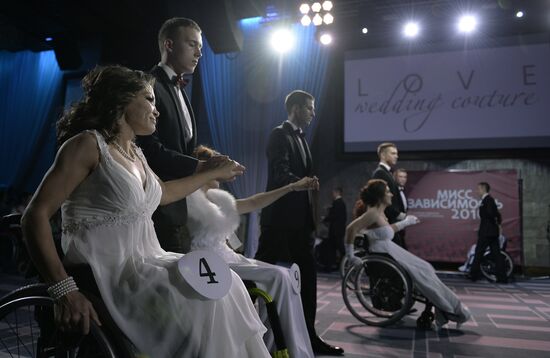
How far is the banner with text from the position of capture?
6.58m

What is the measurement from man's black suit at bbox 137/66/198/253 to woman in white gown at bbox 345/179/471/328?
1797 mm

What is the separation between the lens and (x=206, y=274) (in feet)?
3.67

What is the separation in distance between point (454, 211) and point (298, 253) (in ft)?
16.6

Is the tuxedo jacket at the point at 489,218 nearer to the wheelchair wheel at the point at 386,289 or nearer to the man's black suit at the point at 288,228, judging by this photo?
the wheelchair wheel at the point at 386,289

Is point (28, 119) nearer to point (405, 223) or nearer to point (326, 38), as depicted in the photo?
point (326, 38)

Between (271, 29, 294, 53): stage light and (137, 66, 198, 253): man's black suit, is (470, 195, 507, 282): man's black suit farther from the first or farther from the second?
(137, 66, 198, 253): man's black suit

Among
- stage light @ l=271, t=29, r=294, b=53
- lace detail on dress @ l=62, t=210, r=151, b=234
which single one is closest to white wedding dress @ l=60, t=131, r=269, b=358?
lace detail on dress @ l=62, t=210, r=151, b=234

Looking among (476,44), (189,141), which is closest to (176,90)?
(189,141)

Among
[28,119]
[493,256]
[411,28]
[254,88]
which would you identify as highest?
[411,28]

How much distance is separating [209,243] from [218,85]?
5.62 meters

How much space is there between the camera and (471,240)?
671 centimetres

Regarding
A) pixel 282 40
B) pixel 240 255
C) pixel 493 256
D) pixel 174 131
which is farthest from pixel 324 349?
pixel 282 40

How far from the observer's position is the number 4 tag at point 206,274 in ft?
3.55

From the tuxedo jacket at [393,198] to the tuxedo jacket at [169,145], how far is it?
7.88ft
